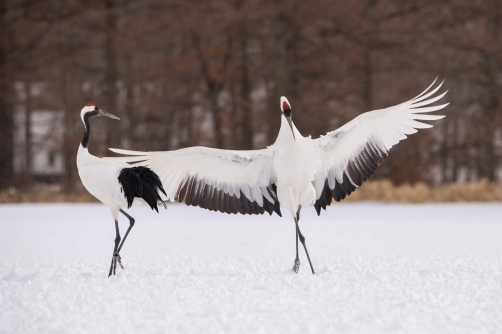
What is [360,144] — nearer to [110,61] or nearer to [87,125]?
[87,125]

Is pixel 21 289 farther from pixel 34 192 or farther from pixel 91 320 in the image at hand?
pixel 34 192

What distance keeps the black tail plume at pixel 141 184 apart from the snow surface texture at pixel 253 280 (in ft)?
2.61

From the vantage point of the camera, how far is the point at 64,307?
537 centimetres

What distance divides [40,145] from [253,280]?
20520mm

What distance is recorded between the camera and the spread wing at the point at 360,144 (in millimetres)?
6656

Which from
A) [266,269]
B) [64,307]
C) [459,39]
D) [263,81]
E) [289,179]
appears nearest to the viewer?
[64,307]

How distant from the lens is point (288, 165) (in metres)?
6.49

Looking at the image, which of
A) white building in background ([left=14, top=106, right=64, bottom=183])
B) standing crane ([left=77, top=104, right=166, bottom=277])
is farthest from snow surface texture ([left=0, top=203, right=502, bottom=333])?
white building in background ([left=14, top=106, right=64, bottom=183])

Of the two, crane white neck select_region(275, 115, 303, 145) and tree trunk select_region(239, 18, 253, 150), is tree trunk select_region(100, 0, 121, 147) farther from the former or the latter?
crane white neck select_region(275, 115, 303, 145)

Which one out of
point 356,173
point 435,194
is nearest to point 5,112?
point 435,194

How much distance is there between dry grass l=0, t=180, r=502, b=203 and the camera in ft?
53.6

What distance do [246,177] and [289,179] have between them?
0.57 metres

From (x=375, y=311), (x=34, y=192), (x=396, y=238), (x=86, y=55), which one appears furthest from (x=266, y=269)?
(x=86, y=55)

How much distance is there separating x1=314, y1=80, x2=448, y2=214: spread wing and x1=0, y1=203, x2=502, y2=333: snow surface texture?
91cm
